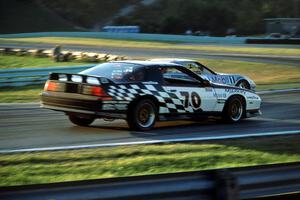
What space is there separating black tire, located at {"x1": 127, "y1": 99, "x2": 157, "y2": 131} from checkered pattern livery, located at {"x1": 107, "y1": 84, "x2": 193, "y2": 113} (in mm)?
173

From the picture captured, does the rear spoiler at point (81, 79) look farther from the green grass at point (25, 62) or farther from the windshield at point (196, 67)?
the green grass at point (25, 62)

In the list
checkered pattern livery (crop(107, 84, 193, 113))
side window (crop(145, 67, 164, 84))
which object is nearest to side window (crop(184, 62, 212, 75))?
checkered pattern livery (crop(107, 84, 193, 113))

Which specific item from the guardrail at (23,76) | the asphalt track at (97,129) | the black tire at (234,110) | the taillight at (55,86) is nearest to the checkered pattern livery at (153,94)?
the asphalt track at (97,129)

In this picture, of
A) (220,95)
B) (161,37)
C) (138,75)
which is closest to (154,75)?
(138,75)

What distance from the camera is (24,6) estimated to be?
83.8 meters

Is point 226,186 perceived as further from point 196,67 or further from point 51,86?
point 196,67

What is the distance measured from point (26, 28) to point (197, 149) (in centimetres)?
6937

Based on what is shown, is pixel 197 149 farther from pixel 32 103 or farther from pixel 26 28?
pixel 26 28

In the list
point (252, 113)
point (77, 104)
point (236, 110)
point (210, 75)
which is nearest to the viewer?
point (77, 104)

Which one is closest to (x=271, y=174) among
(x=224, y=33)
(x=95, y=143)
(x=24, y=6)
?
(x=95, y=143)

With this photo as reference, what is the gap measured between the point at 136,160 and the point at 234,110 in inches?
201

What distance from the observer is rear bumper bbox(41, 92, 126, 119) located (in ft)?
34.0

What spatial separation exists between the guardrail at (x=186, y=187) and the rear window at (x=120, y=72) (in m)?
6.24

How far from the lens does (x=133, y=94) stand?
35.0ft
